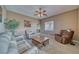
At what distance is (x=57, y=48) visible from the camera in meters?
2.03

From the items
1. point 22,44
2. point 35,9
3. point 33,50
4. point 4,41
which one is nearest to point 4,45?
point 4,41

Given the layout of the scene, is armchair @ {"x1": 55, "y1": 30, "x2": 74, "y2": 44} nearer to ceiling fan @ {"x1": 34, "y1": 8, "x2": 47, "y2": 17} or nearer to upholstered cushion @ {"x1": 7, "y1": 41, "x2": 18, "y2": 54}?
ceiling fan @ {"x1": 34, "y1": 8, "x2": 47, "y2": 17}

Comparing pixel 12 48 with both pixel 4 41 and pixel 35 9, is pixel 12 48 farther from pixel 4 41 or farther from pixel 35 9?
pixel 35 9

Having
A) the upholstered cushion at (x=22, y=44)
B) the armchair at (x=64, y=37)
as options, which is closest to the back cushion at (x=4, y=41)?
the upholstered cushion at (x=22, y=44)

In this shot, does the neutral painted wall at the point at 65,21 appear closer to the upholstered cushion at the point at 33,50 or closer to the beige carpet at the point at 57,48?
the beige carpet at the point at 57,48

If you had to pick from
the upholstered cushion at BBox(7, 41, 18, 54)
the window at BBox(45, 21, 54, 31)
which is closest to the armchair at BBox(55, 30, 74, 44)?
the window at BBox(45, 21, 54, 31)

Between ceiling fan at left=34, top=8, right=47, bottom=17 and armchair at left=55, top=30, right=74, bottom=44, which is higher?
ceiling fan at left=34, top=8, right=47, bottom=17

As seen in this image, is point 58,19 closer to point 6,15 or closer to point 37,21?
point 37,21

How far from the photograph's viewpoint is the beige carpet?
78.8 inches

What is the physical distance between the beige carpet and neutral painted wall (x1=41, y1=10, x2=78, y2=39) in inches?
8.4

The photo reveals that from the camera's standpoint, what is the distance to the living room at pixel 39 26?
1990 millimetres

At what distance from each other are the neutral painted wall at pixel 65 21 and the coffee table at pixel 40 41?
0.53 feet

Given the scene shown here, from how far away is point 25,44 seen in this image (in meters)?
2.04
